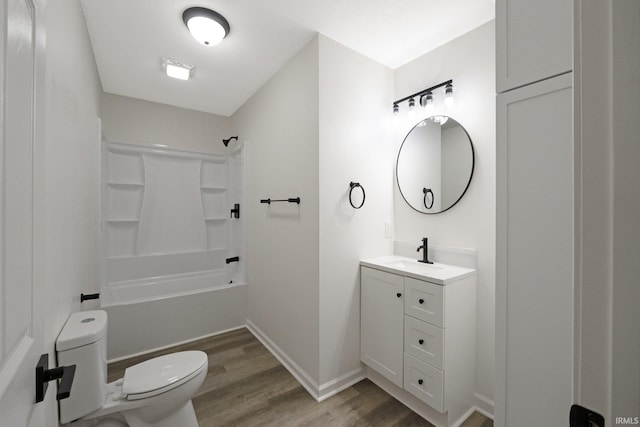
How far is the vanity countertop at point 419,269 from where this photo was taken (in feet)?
5.18

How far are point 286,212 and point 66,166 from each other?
1.39 metres

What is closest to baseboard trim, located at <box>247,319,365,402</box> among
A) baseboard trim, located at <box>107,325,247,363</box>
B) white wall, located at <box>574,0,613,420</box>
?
baseboard trim, located at <box>107,325,247,363</box>

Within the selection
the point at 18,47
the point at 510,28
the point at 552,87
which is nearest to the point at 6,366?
the point at 18,47

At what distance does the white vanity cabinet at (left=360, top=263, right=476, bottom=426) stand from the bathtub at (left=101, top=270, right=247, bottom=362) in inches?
67.4

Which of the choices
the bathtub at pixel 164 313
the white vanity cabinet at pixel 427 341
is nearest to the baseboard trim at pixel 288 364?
the bathtub at pixel 164 313

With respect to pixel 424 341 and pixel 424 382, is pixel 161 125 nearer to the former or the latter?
pixel 424 341

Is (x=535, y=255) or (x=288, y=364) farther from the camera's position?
(x=288, y=364)

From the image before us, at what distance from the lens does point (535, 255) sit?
90 cm

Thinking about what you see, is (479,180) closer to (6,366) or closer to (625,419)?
(625,419)

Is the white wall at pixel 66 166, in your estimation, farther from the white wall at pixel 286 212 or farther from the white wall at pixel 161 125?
the white wall at pixel 286 212

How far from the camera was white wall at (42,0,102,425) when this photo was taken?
3.13ft

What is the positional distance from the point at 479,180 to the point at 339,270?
3.86 feet

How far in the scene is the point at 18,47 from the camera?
0.53 meters

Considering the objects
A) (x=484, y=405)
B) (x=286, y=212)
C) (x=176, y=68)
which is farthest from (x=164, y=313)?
(x=484, y=405)
